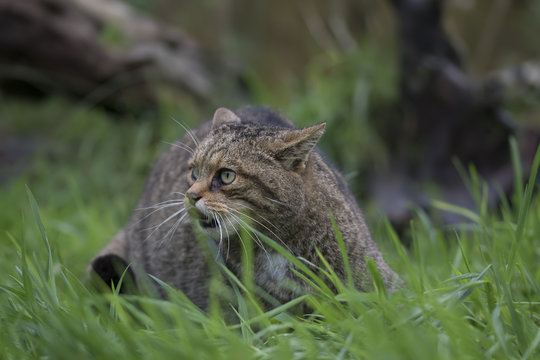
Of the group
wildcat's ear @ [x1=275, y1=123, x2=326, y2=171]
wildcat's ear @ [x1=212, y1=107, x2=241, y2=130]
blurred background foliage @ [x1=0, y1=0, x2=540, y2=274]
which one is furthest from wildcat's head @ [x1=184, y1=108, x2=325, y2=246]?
blurred background foliage @ [x1=0, y1=0, x2=540, y2=274]

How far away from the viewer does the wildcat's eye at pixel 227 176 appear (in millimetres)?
2541

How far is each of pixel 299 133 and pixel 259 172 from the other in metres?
0.27

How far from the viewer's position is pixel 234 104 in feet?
22.2

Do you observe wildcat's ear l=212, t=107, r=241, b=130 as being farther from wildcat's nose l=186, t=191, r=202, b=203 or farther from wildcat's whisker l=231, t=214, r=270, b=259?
wildcat's whisker l=231, t=214, r=270, b=259

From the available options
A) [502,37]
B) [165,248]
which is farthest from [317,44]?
[165,248]

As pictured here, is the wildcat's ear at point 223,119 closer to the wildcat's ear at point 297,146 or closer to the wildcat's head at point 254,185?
the wildcat's head at point 254,185

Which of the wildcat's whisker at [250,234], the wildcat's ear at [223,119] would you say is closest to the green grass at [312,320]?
the wildcat's whisker at [250,234]

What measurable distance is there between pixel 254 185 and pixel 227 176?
147 millimetres

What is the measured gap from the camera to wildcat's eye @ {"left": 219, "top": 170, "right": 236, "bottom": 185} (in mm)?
2541

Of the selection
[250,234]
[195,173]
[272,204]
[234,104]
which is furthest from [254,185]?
[234,104]

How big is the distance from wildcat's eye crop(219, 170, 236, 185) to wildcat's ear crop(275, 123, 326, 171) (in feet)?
0.76

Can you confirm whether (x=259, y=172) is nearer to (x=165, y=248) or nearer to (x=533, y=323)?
(x=165, y=248)

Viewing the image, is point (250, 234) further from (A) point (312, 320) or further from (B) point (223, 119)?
(B) point (223, 119)

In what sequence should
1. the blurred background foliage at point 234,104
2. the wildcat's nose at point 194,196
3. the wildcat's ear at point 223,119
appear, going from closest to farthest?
1. the wildcat's nose at point 194,196
2. the wildcat's ear at point 223,119
3. the blurred background foliage at point 234,104
